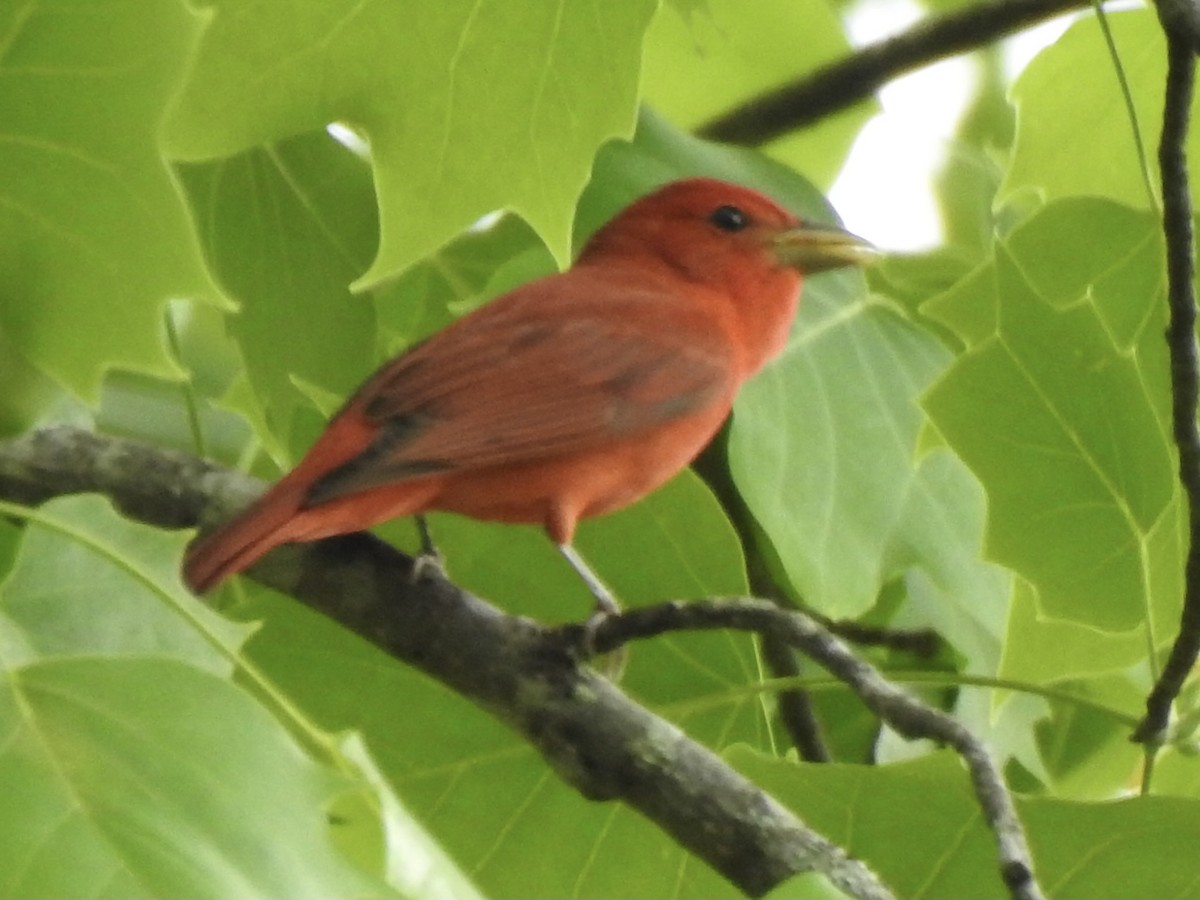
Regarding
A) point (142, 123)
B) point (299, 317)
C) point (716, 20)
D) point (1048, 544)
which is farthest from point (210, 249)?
point (1048, 544)

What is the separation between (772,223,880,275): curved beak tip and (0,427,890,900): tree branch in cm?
91

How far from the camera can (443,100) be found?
1.79 metres

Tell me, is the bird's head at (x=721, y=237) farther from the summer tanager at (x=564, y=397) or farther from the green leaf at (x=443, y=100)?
the green leaf at (x=443, y=100)

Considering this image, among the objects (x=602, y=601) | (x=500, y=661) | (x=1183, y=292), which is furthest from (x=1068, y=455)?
(x=500, y=661)

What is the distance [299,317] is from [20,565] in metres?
0.63

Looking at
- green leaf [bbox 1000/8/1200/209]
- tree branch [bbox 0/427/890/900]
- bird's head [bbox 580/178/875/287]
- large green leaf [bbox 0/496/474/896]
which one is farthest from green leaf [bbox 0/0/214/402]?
green leaf [bbox 1000/8/1200/209]

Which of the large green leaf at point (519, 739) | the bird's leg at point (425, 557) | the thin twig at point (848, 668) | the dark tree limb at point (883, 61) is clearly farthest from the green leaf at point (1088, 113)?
the thin twig at point (848, 668)

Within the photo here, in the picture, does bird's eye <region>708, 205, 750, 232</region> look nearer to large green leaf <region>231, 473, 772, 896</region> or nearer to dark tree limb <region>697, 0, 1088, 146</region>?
dark tree limb <region>697, 0, 1088, 146</region>

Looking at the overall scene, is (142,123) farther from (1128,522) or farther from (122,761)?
(1128,522)

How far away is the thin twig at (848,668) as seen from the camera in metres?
1.30

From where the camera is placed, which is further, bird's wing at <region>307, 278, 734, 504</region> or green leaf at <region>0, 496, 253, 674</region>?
bird's wing at <region>307, 278, 734, 504</region>

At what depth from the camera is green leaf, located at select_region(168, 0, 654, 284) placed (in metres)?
1.73

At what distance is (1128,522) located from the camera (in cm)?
189

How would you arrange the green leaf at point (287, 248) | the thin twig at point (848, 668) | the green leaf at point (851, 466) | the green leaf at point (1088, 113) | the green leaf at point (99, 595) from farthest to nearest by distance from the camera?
the green leaf at point (1088, 113), the green leaf at point (287, 248), the green leaf at point (851, 466), the green leaf at point (99, 595), the thin twig at point (848, 668)
